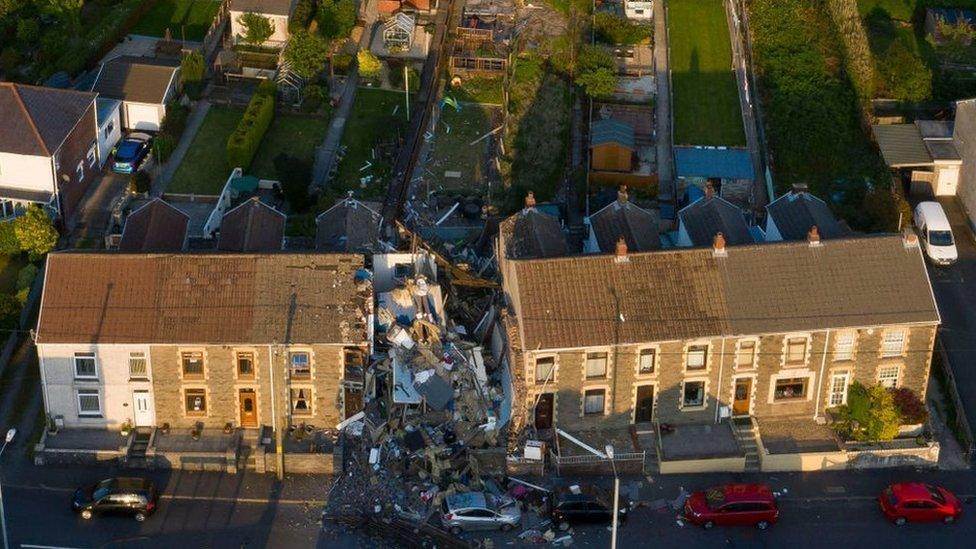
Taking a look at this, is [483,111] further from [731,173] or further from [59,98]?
[59,98]

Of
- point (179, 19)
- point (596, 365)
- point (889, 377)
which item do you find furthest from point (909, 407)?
point (179, 19)

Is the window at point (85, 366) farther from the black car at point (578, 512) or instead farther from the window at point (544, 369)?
the black car at point (578, 512)

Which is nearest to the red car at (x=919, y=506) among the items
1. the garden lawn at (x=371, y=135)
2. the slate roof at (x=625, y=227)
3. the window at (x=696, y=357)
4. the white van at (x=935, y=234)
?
the window at (x=696, y=357)

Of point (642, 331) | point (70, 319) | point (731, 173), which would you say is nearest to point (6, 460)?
point (70, 319)

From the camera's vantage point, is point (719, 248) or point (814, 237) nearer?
point (719, 248)

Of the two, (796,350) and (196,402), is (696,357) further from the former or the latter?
(196,402)

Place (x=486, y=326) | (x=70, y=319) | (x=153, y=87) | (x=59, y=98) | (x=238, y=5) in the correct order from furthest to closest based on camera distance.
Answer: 1. (x=238, y=5)
2. (x=153, y=87)
3. (x=59, y=98)
4. (x=486, y=326)
5. (x=70, y=319)
